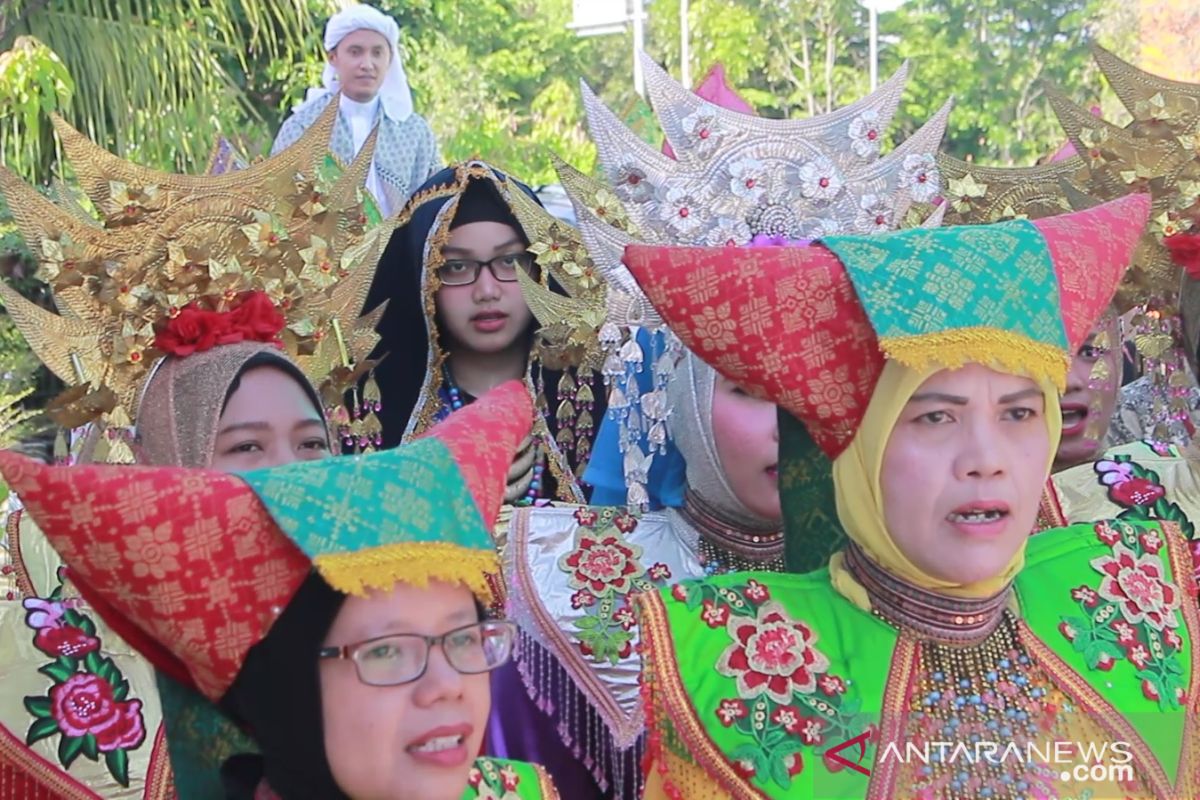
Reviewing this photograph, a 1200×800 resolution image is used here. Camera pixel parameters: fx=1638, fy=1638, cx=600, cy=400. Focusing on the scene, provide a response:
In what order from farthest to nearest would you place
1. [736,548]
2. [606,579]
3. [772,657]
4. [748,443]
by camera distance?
1. [606,579]
2. [736,548]
3. [748,443]
4. [772,657]

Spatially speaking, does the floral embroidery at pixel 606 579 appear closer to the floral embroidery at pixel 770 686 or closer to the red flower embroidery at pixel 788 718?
the floral embroidery at pixel 770 686

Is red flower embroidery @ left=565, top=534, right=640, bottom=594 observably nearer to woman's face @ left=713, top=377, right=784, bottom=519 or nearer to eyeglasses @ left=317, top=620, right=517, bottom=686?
woman's face @ left=713, top=377, right=784, bottom=519

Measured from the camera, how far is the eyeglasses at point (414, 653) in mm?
2137

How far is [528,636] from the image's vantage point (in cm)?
347

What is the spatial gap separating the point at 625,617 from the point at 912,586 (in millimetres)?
970

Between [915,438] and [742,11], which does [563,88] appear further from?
[915,438]

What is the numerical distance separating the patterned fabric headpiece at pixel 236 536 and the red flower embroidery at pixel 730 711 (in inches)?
20.1

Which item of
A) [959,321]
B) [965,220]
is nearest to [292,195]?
[965,220]

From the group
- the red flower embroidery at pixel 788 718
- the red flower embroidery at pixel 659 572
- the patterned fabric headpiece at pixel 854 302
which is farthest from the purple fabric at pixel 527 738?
the patterned fabric headpiece at pixel 854 302

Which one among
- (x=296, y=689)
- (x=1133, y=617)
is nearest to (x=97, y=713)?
(x=296, y=689)

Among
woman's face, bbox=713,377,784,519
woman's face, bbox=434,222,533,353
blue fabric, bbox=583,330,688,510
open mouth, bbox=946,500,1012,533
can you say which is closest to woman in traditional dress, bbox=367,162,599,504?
woman's face, bbox=434,222,533,353

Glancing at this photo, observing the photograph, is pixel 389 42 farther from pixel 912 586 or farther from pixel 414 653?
pixel 414 653

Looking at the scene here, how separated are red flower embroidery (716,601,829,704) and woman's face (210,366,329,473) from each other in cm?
107

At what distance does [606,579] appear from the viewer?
3.50 meters
